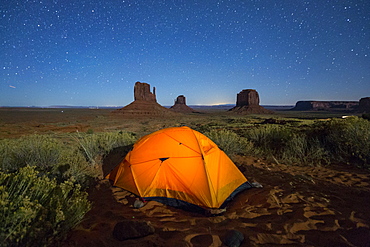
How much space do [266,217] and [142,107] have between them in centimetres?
6686

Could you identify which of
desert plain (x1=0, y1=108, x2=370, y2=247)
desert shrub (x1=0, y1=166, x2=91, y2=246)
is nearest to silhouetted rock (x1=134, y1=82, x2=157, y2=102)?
desert plain (x1=0, y1=108, x2=370, y2=247)

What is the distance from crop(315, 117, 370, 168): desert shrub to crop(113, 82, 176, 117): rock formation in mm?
54824

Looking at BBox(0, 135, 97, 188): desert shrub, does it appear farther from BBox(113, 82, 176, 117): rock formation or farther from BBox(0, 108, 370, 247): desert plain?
BBox(113, 82, 176, 117): rock formation

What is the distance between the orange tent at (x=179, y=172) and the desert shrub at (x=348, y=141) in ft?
14.3

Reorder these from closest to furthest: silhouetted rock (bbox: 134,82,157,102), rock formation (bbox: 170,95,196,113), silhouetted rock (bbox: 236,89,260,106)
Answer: silhouetted rock (bbox: 134,82,157,102) < silhouetted rock (bbox: 236,89,260,106) < rock formation (bbox: 170,95,196,113)

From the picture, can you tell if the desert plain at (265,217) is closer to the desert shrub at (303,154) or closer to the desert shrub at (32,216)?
the desert shrub at (32,216)

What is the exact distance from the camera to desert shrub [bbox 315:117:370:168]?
576 centimetres

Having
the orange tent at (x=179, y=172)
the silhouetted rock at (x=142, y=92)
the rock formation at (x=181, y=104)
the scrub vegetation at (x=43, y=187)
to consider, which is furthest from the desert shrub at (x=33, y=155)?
the rock formation at (x=181, y=104)

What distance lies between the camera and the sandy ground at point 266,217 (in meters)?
2.70

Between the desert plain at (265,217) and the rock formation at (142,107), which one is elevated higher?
the rock formation at (142,107)

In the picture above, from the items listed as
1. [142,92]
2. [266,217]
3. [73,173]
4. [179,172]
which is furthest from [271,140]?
[142,92]

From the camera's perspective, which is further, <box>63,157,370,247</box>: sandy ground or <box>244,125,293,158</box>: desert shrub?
<box>244,125,293,158</box>: desert shrub

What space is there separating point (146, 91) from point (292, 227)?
84.9 metres

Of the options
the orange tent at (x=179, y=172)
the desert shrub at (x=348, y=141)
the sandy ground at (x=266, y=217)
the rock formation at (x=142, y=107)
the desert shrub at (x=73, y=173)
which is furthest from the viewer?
the rock formation at (x=142, y=107)
